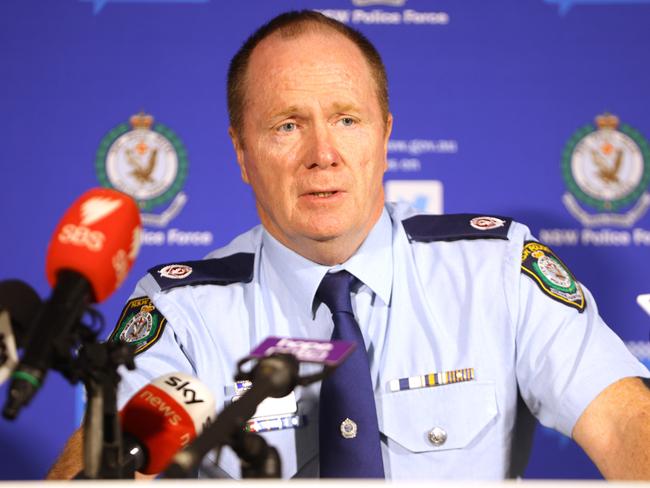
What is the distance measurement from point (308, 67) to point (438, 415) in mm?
680

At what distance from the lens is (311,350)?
0.81m

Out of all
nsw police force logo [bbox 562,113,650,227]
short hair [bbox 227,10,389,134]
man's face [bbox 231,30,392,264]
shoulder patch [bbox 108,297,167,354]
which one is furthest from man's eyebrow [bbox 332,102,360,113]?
nsw police force logo [bbox 562,113,650,227]

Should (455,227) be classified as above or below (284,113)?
below

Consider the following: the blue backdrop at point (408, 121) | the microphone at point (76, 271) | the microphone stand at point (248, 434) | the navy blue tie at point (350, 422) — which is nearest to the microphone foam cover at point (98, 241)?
the microphone at point (76, 271)

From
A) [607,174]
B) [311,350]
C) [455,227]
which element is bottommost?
[311,350]

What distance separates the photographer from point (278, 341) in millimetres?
847

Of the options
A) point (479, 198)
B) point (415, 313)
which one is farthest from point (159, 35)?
point (415, 313)

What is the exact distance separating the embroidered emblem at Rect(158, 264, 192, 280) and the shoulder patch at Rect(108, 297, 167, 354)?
0.06 metres

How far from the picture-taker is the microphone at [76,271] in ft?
2.37

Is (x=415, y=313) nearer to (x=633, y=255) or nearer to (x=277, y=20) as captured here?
(x=277, y=20)

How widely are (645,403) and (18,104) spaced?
5.53ft

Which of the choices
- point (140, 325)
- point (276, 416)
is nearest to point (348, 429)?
point (276, 416)

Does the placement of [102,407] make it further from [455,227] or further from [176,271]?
[455,227]

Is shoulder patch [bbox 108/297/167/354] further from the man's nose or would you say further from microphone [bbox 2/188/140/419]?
microphone [bbox 2/188/140/419]
